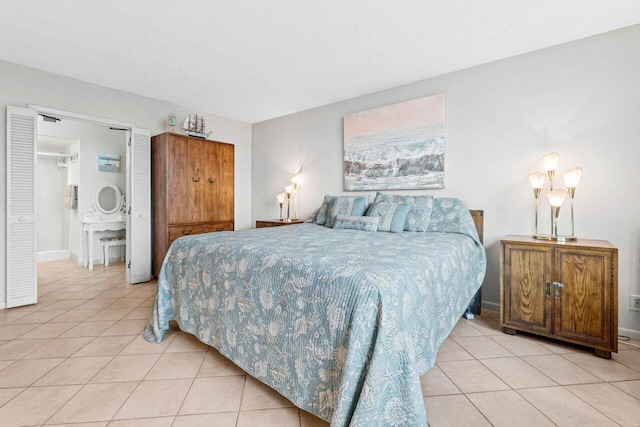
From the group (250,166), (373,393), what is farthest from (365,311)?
(250,166)

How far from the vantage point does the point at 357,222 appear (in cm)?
287

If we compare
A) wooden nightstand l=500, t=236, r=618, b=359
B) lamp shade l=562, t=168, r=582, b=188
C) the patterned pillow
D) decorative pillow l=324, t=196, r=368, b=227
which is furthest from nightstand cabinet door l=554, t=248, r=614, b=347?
the patterned pillow

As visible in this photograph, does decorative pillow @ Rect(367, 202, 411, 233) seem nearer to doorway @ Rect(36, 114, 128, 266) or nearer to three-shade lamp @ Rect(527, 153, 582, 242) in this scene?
three-shade lamp @ Rect(527, 153, 582, 242)

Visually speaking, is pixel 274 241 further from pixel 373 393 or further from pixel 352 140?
pixel 352 140

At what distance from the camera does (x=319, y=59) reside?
9.24 feet

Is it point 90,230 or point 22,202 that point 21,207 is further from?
point 90,230

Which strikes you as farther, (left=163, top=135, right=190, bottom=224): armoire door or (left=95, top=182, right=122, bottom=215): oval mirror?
(left=95, top=182, right=122, bottom=215): oval mirror

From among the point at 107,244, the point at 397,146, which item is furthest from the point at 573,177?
the point at 107,244

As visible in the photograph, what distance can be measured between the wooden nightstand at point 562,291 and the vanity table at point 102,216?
18.5 ft

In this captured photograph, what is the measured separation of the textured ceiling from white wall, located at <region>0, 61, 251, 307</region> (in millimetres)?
137

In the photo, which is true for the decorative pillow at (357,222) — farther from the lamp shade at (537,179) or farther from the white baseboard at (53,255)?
the white baseboard at (53,255)

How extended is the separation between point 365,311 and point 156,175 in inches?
148

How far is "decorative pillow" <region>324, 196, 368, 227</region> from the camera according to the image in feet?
→ 10.3

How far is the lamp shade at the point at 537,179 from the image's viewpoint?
2.45 metres
